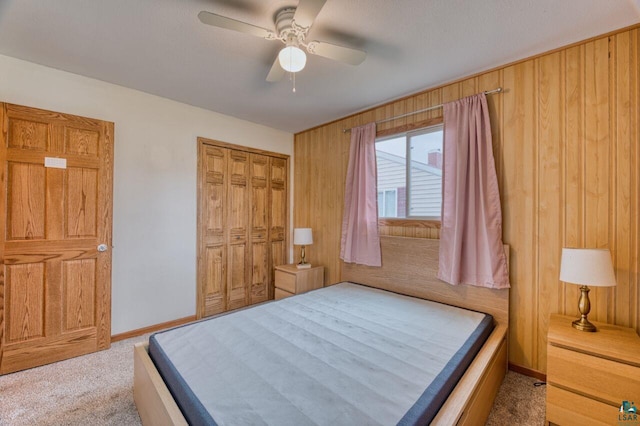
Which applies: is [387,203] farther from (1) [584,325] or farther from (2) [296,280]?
(1) [584,325]

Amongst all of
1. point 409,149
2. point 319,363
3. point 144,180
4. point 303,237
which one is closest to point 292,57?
point 409,149

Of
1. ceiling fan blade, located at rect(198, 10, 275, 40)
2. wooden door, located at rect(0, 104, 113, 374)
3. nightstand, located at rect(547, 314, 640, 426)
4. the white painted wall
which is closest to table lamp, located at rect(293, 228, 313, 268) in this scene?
the white painted wall

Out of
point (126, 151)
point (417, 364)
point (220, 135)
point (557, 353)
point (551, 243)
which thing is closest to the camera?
point (417, 364)

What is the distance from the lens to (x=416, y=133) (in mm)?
2959

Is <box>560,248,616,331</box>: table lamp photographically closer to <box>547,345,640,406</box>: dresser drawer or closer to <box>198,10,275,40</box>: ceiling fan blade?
<box>547,345,640,406</box>: dresser drawer

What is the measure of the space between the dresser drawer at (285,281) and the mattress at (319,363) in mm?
1233

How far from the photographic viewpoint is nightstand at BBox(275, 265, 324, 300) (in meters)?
3.55

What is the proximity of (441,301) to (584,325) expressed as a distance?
1.01m

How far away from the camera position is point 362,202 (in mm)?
3270

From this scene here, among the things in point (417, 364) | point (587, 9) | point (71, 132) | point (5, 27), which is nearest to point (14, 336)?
point (71, 132)

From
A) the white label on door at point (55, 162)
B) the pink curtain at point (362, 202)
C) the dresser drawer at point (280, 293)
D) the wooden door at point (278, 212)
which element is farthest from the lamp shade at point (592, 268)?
the white label on door at point (55, 162)

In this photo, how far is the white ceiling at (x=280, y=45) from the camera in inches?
67.3

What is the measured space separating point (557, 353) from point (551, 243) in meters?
0.87

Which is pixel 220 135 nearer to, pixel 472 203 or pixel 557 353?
pixel 472 203
